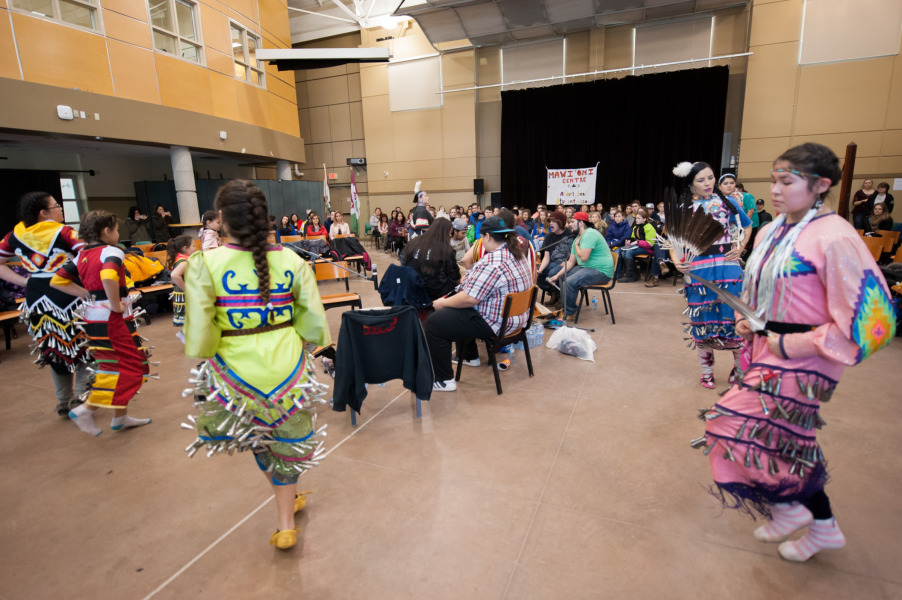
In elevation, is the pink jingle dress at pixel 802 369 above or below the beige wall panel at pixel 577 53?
below

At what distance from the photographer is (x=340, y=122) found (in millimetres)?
15812

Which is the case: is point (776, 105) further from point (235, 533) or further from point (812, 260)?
point (235, 533)

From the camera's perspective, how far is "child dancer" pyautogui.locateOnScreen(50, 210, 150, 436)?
270 cm

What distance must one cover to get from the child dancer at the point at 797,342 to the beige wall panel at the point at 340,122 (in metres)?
15.9

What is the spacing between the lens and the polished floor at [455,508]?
174 cm

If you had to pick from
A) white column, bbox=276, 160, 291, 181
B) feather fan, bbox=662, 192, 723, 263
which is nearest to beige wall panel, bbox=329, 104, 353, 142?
white column, bbox=276, 160, 291, 181

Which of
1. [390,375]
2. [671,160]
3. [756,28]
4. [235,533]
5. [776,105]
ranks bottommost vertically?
[235,533]

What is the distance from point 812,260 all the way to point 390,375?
7.59ft

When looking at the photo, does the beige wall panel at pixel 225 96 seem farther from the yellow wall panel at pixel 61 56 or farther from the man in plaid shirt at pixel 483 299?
the man in plaid shirt at pixel 483 299

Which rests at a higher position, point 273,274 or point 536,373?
point 273,274

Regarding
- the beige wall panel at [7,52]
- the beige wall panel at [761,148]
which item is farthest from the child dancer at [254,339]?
the beige wall panel at [761,148]

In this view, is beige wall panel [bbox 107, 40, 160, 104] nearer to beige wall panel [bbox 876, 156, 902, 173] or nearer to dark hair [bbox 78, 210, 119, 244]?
dark hair [bbox 78, 210, 119, 244]

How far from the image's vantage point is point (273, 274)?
5.48 ft

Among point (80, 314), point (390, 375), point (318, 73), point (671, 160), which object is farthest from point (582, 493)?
point (318, 73)
